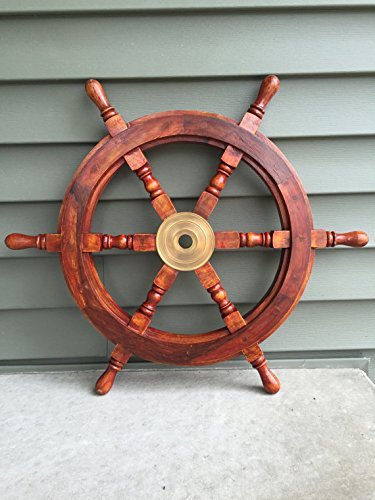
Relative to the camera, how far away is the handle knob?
140cm

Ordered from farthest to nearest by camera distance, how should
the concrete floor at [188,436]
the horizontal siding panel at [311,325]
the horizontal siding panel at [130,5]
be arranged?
the horizontal siding panel at [311,325]
the horizontal siding panel at [130,5]
the concrete floor at [188,436]

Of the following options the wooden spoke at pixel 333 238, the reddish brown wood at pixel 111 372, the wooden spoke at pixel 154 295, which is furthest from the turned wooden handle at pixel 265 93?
the reddish brown wood at pixel 111 372

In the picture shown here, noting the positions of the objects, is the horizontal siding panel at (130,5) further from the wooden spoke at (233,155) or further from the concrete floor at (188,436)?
the concrete floor at (188,436)

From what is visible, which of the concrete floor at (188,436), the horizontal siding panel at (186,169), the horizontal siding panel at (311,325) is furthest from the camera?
the horizontal siding panel at (311,325)

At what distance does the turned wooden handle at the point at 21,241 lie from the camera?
144 cm

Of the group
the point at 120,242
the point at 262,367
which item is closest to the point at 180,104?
the point at 120,242

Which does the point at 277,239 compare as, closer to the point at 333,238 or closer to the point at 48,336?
the point at 333,238

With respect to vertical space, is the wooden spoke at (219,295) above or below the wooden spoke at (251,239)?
below

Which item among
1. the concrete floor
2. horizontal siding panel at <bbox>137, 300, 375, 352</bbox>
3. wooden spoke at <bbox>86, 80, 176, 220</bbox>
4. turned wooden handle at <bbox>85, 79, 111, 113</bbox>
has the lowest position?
the concrete floor

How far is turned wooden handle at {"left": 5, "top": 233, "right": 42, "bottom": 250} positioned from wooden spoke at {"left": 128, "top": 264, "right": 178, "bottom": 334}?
1.20ft

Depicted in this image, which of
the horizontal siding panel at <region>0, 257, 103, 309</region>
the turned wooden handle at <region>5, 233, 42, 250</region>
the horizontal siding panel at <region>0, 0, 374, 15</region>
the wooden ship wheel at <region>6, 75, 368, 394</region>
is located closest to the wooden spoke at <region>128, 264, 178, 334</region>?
the wooden ship wheel at <region>6, 75, 368, 394</region>

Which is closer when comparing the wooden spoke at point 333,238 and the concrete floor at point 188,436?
the concrete floor at point 188,436

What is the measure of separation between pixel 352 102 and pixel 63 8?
921 mm

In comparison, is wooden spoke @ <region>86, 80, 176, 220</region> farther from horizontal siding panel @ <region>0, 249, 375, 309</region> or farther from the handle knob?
horizontal siding panel @ <region>0, 249, 375, 309</region>
